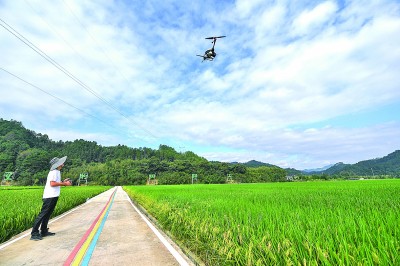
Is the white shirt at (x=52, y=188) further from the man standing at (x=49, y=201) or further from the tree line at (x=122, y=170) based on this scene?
the tree line at (x=122, y=170)

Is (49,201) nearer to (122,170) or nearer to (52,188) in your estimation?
(52,188)

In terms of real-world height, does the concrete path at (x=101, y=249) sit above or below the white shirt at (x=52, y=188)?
below

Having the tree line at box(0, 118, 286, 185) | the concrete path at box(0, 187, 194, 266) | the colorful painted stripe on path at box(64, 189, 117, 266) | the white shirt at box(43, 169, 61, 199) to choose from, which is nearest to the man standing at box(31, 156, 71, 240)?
the white shirt at box(43, 169, 61, 199)

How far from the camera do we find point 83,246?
5836 mm

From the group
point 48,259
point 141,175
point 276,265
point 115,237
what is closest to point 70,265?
point 48,259

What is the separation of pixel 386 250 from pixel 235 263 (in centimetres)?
203

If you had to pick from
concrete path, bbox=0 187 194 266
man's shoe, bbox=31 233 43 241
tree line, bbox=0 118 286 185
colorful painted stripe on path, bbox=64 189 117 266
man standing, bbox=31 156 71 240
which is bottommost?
concrete path, bbox=0 187 194 266

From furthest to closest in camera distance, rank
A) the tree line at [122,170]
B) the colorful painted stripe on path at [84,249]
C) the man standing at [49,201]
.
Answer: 1. the tree line at [122,170]
2. the man standing at [49,201]
3. the colorful painted stripe on path at [84,249]

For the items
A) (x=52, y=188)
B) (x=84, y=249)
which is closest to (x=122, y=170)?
(x=52, y=188)

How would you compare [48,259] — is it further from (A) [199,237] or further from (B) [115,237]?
(A) [199,237]

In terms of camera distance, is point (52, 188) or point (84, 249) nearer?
point (84, 249)

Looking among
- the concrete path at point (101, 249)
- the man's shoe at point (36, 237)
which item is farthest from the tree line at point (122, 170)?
the man's shoe at point (36, 237)

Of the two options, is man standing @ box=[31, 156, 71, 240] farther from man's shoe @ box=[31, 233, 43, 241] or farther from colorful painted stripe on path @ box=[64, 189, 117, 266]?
colorful painted stripe on path @ box=[64, 189, 117, 266]

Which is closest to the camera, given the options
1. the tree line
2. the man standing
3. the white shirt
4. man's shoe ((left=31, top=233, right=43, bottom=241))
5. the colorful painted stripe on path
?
the colorful painted stripe on path
